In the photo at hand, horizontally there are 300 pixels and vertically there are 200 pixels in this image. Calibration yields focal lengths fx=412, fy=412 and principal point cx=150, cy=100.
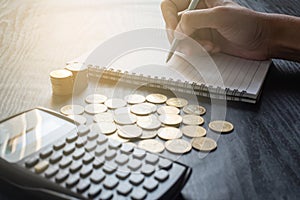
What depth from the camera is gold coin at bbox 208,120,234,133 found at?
0.55 metres

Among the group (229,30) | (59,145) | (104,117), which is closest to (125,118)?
(104,117)

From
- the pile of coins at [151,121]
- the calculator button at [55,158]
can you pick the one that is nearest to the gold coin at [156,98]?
the pile of coins at [151,121]

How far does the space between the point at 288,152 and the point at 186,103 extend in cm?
17

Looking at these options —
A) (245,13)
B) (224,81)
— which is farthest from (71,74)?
(245,13)

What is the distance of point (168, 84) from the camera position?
2.14 ft

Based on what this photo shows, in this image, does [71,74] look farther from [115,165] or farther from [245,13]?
[245,13]

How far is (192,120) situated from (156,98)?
0.26ft

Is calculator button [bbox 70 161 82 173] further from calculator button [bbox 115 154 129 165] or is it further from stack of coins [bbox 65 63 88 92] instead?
stack of coins [bbox 65 63 88 92]

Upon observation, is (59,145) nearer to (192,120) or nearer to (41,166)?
(41,166)

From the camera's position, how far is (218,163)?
481mm

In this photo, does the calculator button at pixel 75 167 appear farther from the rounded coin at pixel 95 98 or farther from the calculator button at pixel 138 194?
the rounded coin at pixel 95 98

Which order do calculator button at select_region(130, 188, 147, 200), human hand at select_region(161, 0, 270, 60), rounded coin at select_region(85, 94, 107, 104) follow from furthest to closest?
human hand at select_region(161, 0, 270, 60)
rounded coin at select_region(85, 94, 107, 104)
calculator button at select_region(130, 188, 147, 200)

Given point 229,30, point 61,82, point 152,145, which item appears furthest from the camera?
point 229,30

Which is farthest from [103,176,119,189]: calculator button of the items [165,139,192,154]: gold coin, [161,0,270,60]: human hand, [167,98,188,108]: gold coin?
[161,0,270,60]: human hand
